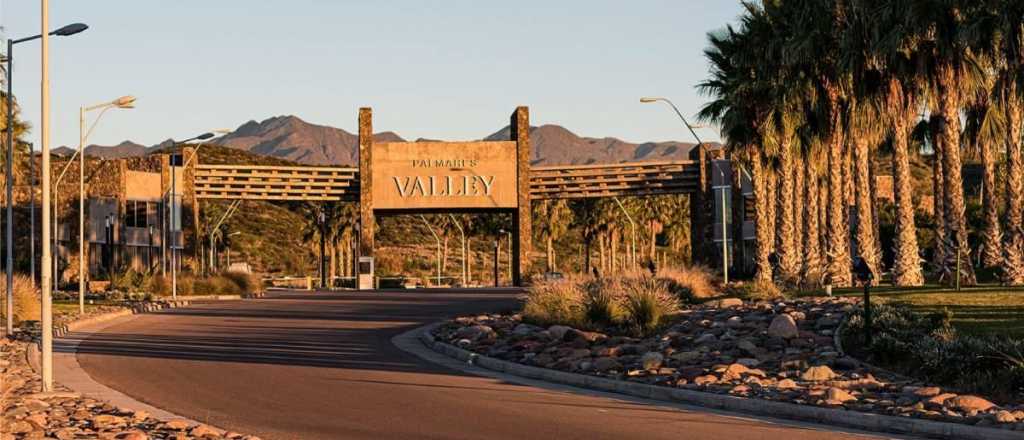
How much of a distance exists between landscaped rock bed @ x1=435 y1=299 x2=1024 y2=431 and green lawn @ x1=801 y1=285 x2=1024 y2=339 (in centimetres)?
193

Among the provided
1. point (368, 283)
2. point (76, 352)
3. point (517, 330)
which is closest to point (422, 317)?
point (517, 330)

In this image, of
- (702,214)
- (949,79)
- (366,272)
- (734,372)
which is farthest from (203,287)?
(734,372)

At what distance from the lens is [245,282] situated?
6962 cm

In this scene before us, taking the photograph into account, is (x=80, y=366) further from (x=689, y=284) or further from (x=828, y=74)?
(x=828, y=74)

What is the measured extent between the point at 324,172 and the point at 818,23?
50.0 m

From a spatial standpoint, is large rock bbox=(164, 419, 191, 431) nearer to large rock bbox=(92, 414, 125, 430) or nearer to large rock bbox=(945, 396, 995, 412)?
large rock bbox=(92, 414, 125, 430)

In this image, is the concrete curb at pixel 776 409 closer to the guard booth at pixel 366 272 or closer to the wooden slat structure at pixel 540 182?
the guard booth at pixel 366 272

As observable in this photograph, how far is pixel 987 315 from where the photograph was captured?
27.3m

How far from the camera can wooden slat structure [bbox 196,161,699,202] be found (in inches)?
3457

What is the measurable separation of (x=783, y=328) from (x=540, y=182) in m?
64.0

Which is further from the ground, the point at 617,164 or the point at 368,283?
the point at 617,164

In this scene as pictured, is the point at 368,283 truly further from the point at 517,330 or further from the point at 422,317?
the point at 517,330

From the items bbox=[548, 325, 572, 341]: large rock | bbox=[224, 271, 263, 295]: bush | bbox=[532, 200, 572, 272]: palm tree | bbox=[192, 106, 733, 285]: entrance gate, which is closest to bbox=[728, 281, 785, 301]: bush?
bbox=[548, 325, 572, 341]: large rock

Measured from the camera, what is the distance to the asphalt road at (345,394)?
16312 mm
